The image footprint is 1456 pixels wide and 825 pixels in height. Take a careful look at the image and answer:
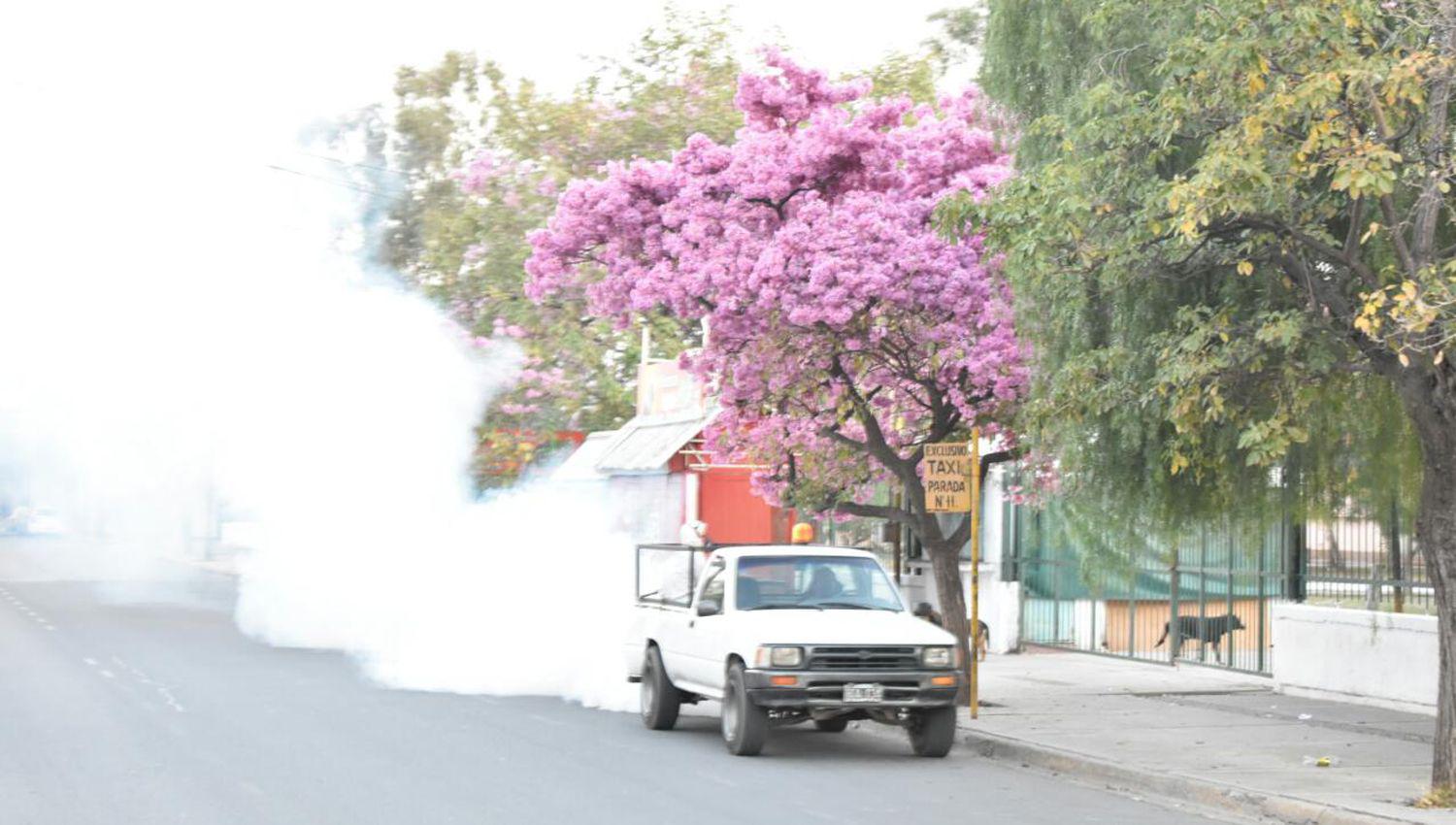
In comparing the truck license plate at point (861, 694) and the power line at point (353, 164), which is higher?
the power line at point (353, 164)

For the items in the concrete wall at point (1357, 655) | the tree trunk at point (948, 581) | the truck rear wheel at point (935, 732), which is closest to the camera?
the truck rear wheel at point (935, 732)

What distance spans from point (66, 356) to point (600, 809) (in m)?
26.1

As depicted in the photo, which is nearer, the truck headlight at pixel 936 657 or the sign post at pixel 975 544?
the truck headlight at pixel 936 657

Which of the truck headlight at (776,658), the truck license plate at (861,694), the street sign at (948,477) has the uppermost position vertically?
the street sign at (948,477)

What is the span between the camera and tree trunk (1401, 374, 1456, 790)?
12336mm

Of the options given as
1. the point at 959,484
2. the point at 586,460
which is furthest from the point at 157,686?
the point at 586,460

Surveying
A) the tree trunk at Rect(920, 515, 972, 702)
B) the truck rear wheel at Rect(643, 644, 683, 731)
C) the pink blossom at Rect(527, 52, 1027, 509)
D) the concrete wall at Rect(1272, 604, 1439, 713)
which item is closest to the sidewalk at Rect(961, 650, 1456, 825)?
the concrete wall at Rect(1272, 604, 1439, 713)

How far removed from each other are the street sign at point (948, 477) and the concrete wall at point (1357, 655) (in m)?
4.84

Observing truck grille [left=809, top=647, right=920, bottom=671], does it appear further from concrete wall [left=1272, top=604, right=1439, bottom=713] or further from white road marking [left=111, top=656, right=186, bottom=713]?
white road marking [left=111, top=656, right=186, bottom=713]

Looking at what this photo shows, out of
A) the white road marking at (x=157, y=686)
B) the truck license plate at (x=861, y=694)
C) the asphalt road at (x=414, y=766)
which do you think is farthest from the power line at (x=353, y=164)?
the truck license plate at (x=861, y=694)

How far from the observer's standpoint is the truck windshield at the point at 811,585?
54.0 ft

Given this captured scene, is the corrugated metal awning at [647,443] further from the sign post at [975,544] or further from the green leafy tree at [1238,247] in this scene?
the green leafy tree at [1238,247]

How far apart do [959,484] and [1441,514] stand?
5996 millimetres

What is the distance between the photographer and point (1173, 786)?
13.4m
